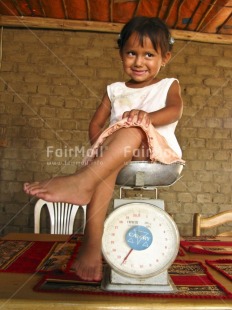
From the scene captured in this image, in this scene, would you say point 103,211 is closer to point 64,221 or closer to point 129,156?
point 129,156

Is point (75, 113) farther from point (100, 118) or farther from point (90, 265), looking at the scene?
point (90, 265)

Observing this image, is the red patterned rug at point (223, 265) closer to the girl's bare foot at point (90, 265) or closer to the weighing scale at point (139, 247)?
the weighing scale at point (139, 247)

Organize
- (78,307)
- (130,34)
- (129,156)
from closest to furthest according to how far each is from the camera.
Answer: (78,307)
(129,156)
(130,34)

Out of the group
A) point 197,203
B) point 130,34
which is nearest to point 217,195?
point 197,203

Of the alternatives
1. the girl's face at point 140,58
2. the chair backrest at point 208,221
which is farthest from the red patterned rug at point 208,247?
the girl's face at point 140,58

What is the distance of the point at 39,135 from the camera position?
323 centimetres

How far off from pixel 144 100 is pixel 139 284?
56 centimetres

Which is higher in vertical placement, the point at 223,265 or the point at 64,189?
the point at 64,189

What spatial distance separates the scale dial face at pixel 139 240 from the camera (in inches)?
29.3

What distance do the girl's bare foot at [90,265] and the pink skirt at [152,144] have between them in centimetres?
21

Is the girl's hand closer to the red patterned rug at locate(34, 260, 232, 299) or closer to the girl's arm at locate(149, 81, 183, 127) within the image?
the girl's arm at locate(149, 81, 183, 127)

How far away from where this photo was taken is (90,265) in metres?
0.81

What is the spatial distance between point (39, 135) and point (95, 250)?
8.29 feet

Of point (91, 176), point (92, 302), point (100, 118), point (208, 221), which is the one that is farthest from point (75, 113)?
point (92, 302)
